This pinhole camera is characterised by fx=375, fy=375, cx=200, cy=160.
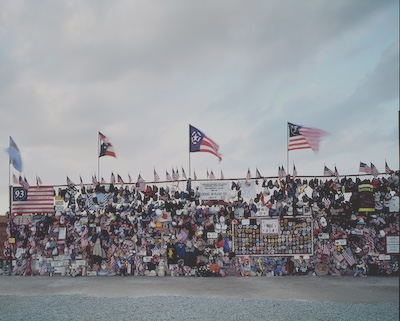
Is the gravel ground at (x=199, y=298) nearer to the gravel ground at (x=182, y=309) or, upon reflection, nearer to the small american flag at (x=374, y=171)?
the gravel ground at (x=182, y=309)

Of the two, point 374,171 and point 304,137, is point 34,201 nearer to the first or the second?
point 304,137

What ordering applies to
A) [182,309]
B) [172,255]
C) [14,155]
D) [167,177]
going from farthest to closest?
1. [14,155]
2. [167,177]
3. [172,255]
4. [182,309]

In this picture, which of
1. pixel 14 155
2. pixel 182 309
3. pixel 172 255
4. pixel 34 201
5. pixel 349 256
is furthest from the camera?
pixel 14 155

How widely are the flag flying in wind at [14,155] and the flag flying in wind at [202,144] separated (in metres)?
7.21

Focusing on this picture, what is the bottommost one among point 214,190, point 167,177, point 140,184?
point 214,190

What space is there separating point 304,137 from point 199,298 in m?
7.13

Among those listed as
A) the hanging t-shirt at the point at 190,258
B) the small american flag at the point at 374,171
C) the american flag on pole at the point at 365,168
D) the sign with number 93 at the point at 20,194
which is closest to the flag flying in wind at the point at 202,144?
the hanging t-shirt at the point at 190,258

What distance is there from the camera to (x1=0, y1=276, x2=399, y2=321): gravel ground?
8320mm

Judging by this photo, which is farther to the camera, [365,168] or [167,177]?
[167,177]

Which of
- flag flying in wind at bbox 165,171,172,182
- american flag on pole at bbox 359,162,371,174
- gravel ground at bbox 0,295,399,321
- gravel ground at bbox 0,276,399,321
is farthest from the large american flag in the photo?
american flag on pole at bbox 359,162,371,174

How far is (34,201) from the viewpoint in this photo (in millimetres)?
15180

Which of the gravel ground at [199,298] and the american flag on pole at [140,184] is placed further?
the american flag on pole at [140,184]

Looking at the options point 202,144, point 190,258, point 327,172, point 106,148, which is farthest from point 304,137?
point 106,148

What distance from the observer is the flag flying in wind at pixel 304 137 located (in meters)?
13.7
